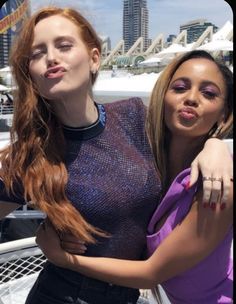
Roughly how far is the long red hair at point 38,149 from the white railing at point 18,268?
0.87 meters

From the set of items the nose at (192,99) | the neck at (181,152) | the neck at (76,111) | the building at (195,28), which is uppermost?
the nose at (192,99)

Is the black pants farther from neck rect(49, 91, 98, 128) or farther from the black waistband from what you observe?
neck rect(49, 91, 98, 128)

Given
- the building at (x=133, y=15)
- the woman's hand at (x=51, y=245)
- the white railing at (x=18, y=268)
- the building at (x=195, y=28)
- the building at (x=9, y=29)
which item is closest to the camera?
the woman's hand at (x=51, y=245)

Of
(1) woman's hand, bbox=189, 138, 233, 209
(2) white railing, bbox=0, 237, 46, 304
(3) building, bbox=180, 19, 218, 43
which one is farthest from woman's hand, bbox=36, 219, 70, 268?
(3) building, bbox=180, 19, 218, 43

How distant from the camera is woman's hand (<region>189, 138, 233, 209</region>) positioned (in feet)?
3.51

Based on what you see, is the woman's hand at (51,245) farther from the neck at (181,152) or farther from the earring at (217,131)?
the earring at (217,131)

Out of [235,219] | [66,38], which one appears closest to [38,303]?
[235,219]

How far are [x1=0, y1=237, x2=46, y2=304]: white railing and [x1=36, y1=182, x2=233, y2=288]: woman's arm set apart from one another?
0.81m

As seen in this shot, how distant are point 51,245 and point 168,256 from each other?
0.39m

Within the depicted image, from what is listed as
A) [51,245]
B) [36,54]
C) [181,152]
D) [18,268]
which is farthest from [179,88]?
[18,268]

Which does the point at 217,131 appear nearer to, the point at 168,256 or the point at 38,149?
the point at 168,256

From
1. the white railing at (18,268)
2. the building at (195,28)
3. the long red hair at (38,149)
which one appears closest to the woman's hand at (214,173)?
the long red hair at (38,149)

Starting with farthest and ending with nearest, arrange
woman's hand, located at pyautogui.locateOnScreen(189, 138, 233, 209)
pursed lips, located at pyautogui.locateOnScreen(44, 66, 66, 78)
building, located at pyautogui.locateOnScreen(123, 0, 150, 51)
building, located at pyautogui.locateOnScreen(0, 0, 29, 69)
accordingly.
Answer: building, located at pyautogui.locateOnScreen(123, 0, 150, 51) < building, located at pyautogui.locateOnScreen(0, 0, 29, 69) < pursed lips, located at pyautogui.locateOnScreen(44, 66, 66, 78) < woman's hand, located at pyautogui.locateOnScreen(189, 138, 233, 209)

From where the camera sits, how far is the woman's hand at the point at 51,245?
4.26ft
